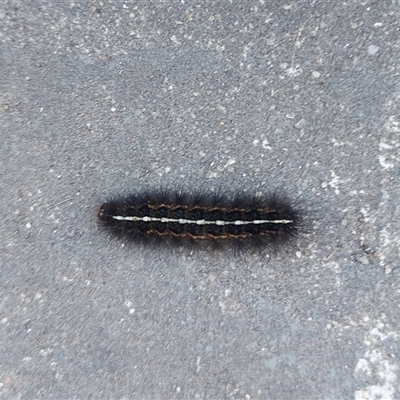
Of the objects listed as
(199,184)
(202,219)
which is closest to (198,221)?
(202,219)

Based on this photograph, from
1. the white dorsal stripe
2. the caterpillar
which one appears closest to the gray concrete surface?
the caterpillar

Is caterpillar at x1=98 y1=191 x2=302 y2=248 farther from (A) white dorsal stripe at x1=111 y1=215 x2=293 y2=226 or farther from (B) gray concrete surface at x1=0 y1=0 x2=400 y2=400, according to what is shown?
(B) gray concrete surface at x1=0 y1=0 x2=400 y2=400

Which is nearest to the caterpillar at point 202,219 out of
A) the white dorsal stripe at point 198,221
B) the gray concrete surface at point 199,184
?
the white dorsal stripe at point 198,221

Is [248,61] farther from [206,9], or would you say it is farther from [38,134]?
[38,134]

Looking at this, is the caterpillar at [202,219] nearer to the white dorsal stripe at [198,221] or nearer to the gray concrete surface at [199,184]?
the white dorsal stripe at [198,221]

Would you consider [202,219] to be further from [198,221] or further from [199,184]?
[199,184]
